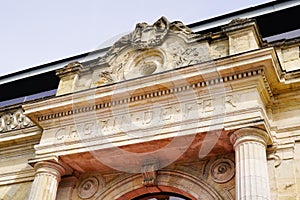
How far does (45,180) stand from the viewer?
11.8 m

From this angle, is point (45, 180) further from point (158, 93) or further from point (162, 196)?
point (158, 93)

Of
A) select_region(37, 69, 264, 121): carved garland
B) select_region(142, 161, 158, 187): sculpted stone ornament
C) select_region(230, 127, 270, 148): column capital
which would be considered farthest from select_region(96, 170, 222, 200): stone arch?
select_region(37, 69, 264, 121): carved garland

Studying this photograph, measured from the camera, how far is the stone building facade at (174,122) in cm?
1061

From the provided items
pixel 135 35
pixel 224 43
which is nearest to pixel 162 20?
pixel 135 35

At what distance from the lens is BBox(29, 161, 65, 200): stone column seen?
1158 cm

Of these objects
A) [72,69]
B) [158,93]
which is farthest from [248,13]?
[72,69]

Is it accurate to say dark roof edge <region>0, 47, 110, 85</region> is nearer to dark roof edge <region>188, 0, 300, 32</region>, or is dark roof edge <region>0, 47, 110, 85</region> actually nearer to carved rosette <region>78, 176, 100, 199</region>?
dark roof edge <region>188, 0, 300, 32</region>

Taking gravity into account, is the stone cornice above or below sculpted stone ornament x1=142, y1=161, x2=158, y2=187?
above

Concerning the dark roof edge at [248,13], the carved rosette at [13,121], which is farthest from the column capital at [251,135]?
the dark roof edge at [248,13]

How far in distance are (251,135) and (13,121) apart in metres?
7.73

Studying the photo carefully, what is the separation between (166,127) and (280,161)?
265cm

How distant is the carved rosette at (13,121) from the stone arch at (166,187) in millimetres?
3761

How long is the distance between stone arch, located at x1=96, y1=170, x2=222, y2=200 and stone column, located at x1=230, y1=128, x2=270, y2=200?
4.27 ft

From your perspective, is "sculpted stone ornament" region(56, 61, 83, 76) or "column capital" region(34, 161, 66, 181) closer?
"column capital" region(34, 161, 66, 181)
